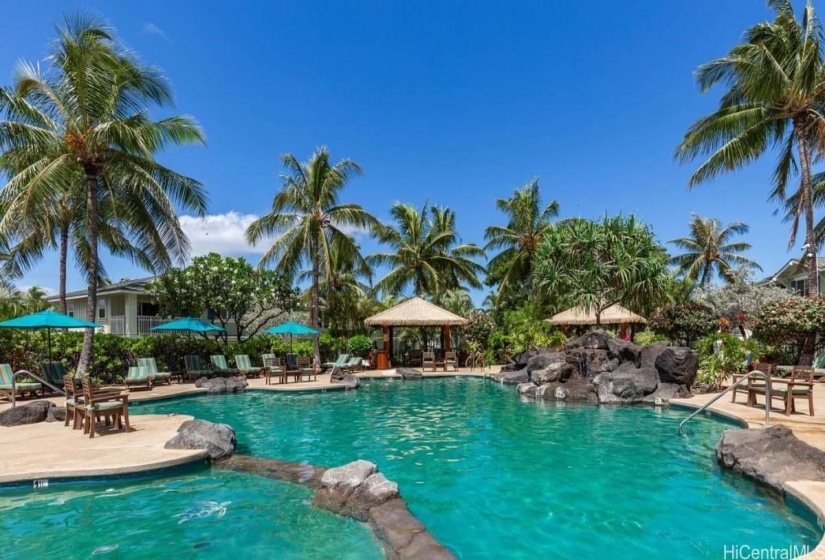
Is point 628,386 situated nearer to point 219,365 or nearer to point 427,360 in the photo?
point 427,360

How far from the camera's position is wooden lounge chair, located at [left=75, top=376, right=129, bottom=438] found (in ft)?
26.9

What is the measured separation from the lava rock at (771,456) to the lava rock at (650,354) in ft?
22.7

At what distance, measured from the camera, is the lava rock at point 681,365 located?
12.8 m

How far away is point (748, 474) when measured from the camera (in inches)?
249

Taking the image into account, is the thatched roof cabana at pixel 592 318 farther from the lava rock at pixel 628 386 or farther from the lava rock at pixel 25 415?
the lava rock at pixel 25 415

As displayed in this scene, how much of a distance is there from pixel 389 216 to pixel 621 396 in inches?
747

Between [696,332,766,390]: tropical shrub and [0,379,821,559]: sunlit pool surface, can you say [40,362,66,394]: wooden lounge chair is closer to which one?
[0,379,821,559]: sunlit pool surface

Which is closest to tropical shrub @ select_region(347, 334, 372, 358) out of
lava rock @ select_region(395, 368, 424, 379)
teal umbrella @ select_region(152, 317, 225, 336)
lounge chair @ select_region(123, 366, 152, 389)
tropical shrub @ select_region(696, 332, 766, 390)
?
lava rock @ select_region(395, 368, 424, 379)

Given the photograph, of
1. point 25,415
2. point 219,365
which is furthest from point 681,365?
point 219,365

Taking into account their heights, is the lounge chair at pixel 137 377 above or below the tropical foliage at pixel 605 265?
below

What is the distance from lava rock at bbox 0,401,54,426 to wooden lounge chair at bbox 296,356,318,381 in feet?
28.7

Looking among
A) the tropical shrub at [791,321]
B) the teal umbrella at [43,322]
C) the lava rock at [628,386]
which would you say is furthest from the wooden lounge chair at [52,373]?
the tropical shrub at [791,321]

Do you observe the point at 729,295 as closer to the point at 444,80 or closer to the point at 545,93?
the point at 545,93

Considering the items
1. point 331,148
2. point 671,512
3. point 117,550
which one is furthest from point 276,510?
point 331,148
